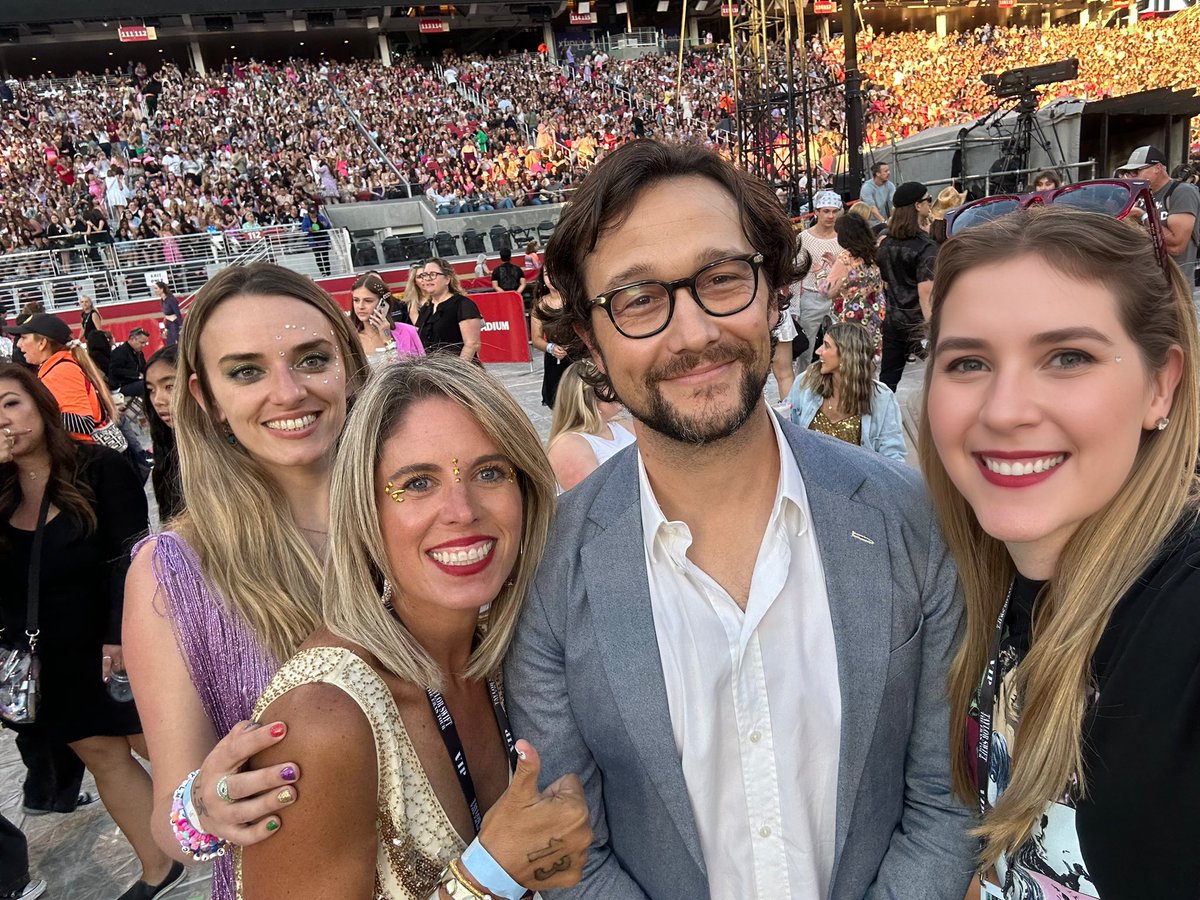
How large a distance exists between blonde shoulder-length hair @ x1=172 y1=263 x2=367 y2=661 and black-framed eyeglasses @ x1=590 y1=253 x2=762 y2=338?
3.57ft

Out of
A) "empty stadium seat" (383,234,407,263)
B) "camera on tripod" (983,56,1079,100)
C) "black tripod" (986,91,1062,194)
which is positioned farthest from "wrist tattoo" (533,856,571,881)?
"empty stadium seat" (383,234,407,263)

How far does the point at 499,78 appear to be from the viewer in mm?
33719

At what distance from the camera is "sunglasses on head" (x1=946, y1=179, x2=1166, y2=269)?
145 centimetres

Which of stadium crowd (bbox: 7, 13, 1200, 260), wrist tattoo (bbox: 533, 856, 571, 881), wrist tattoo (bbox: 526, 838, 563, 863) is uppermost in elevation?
stadium crowd (bbox: 7, 13, 1200, 260)

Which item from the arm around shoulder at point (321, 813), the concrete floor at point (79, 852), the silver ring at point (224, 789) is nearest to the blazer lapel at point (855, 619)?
the arm around shoulder at point (321, 813)

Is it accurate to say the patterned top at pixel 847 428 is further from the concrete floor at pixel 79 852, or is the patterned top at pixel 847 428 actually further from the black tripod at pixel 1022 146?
the black tripod at pixel 1022 146

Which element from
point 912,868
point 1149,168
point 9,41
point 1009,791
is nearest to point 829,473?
point 1009,791

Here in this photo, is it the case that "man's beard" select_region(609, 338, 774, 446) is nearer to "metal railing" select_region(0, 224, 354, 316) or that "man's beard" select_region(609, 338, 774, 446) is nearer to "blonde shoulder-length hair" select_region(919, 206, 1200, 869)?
"blonde shoulder-length hair" select_region(919, 206, 1200, 869)

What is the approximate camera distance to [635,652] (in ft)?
5.12

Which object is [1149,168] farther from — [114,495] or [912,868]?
[114,495]

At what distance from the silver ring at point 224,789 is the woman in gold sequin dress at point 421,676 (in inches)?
2.3

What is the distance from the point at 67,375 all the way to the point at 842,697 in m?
5.92

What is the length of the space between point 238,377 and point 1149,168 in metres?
8.03

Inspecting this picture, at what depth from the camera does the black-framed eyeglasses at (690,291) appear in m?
1.58
